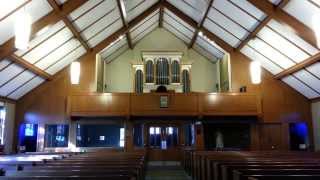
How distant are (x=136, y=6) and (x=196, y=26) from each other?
2.57 meters

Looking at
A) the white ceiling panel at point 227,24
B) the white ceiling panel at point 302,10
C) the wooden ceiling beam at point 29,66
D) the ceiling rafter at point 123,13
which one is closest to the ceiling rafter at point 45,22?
the wooden ceiling beam at point 29,66

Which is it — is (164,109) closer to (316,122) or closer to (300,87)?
(300,87)

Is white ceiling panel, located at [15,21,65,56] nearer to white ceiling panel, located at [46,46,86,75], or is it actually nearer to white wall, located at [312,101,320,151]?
white ceiling panel, located at [46,46,86,75]

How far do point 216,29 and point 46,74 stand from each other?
647 cm

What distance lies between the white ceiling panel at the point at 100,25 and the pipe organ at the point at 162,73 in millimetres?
2936

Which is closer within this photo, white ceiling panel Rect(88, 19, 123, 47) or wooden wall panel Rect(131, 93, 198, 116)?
white ceiling panel Rect(88, 19, 123, 47)

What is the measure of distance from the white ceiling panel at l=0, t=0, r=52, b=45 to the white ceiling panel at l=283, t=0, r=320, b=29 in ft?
20.1

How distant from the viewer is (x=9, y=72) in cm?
1040

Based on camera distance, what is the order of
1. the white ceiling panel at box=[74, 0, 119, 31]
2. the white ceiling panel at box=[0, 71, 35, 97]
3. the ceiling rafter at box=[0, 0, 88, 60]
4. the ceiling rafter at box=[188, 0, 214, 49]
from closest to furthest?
the ceiling rafter at box=[0, 0, 88, 60]
the white ceiling panel at box=[74, 0, 119, 31]
the ceiling rafter at box=[188, 0, 214, 49]
the white ceiling panel at box=[0, 71, 35, 97]

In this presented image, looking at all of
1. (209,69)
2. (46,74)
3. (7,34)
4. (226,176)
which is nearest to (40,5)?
(7,34)

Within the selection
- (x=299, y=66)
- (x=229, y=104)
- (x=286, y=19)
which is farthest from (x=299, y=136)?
(x=286, y=19)

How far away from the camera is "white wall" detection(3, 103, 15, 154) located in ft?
39.6

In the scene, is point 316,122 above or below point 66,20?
below

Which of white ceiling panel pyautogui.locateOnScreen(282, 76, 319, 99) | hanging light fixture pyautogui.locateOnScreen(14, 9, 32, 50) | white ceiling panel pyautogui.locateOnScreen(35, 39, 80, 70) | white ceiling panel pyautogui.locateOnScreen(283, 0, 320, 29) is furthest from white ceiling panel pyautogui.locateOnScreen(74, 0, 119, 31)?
white ceiling panel pyautogui.locateOnScreen(282, 76, 319, 99)
